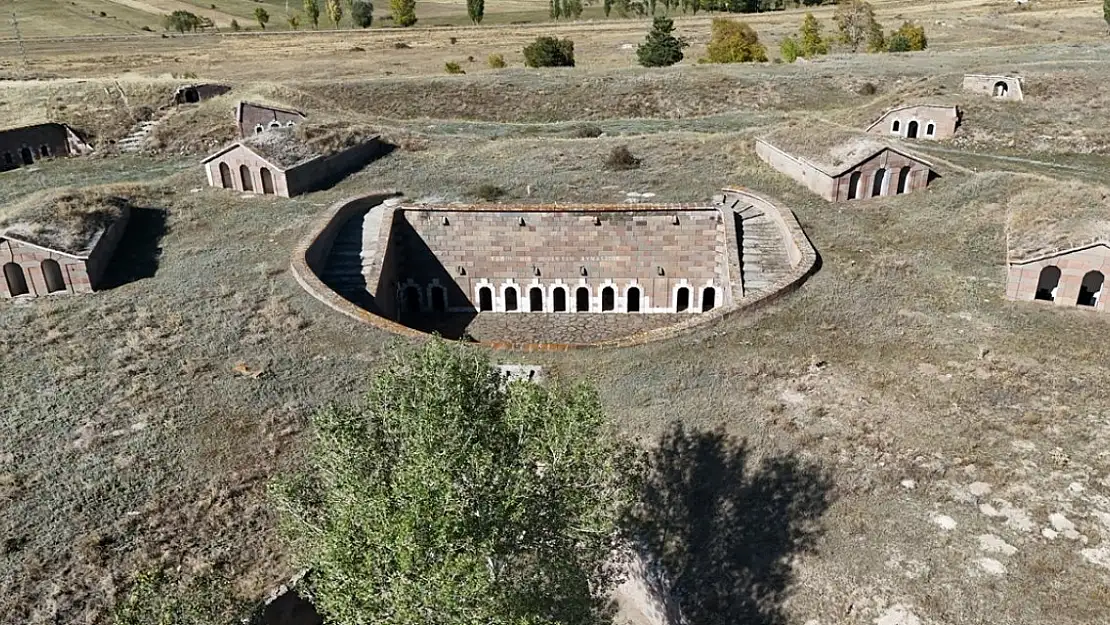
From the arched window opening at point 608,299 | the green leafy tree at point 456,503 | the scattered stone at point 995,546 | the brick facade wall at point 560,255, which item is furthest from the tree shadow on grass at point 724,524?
the arched window opening at point 608,299

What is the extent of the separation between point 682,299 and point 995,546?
76.5 ft

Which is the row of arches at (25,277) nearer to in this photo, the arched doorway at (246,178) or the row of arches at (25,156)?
the arched doorway at (246,178)

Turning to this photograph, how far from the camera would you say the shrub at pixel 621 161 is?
44.4 meters

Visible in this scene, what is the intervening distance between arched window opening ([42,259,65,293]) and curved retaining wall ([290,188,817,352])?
9.00 metres

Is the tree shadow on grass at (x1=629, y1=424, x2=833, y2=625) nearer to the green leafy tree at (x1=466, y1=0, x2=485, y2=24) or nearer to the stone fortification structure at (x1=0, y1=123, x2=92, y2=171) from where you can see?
the stone fortification structure at (x1=0, y1=123, x2=92, y2=171)

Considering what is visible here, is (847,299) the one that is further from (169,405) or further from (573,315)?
(169,405)

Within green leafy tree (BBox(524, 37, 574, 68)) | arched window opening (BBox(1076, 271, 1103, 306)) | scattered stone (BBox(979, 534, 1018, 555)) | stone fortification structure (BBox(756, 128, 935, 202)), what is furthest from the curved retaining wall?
green leafy tree (BBox(524, 37, 574, 68))

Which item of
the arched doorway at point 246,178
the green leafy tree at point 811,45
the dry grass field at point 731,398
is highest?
the green leafy tree at point 811,45

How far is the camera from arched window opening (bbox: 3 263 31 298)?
29312 mm

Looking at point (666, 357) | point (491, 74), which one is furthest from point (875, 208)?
point (491, 74)

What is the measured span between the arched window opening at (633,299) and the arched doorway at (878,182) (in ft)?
42.3

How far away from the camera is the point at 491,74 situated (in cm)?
6919

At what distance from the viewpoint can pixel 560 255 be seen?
38.3 meters

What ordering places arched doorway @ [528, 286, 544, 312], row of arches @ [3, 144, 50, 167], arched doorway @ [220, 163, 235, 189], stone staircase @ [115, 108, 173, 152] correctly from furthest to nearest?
stone staircase @ [115, 108, 173, 152]
row of arches @ [3, 144, 50, 167]
arched doorway @ [220, 163, 235, 189]
arched doorway @ [528, 286, 544, 312]
